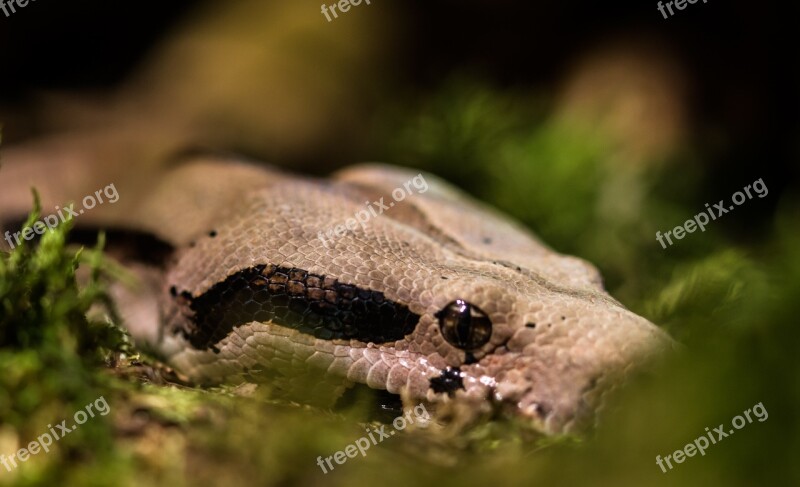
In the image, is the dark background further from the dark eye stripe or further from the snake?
the dark eye stripe

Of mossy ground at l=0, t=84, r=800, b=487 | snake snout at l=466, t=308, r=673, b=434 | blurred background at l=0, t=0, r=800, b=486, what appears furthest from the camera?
snake snout at l=466, t=308, r=673, b=434

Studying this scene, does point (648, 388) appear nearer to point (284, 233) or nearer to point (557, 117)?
point (284, 233)

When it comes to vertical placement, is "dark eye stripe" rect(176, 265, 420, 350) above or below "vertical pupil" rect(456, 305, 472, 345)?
above

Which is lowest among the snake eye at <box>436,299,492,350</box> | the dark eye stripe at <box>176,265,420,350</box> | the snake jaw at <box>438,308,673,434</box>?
the snake jaw at <box>438,308,673,434</box>

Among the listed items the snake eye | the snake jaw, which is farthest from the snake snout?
the snake eye

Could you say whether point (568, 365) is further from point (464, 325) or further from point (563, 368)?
point (464, 325)

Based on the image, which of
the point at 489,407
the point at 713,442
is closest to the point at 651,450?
the point at 713,442

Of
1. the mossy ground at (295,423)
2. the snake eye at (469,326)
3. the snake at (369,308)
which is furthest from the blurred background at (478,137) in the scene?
the snake eye at (469,326)

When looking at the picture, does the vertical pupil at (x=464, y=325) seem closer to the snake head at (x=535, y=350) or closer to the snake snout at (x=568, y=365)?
the snake head at (x=535, y=350)
